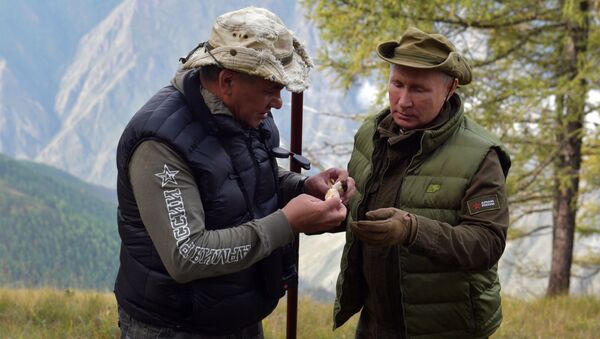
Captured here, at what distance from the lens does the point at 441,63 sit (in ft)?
8.21

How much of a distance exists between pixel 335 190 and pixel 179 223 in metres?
0.76

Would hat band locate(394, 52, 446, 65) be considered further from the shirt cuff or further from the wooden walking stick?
the shirt cuff

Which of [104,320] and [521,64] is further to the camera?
[521,64]

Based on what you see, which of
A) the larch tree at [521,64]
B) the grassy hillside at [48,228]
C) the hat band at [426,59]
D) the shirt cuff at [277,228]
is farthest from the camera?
the grassy hillside at [48,228]

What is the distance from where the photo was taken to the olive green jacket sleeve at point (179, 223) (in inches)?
80.0

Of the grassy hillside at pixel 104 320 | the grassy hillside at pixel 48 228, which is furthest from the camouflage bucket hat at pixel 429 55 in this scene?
the grassy hillside at pixel 48 228

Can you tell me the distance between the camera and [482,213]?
236 cm

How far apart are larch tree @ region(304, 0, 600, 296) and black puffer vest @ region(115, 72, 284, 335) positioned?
17.8 ft

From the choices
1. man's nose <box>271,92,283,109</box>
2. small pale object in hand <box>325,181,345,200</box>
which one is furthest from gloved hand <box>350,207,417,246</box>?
man's nose <box>271,92,283,109</box>

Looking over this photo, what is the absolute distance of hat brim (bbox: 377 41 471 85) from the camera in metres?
2.49

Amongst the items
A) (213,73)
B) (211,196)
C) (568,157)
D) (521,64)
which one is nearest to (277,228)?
(211,196)

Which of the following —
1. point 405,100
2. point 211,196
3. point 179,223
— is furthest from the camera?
point 405,100

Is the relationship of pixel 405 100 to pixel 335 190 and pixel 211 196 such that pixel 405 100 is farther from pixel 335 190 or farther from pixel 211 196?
pixel 211 196

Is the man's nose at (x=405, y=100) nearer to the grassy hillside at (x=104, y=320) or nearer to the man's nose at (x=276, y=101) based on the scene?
the man's nose at (x=276, y=101)
